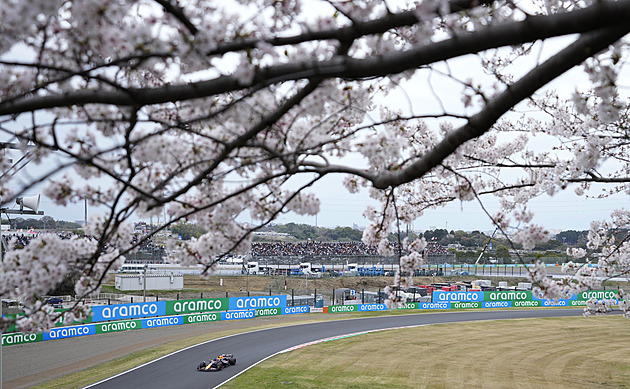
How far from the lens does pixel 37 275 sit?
3.65 meters

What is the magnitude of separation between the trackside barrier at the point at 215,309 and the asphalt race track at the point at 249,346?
292 centimetres

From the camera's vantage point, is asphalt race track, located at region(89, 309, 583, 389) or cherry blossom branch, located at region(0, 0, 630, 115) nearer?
cherry blossom branch, located at region(0, 0, 630, 115)

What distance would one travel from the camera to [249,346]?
2442 cm

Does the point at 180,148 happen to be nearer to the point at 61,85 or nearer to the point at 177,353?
the point at 61,85

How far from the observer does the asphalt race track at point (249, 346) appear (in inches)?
699

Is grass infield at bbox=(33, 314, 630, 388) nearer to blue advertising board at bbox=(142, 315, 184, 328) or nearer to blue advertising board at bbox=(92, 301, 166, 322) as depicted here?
blue advertising board at bbox=(142, 315, 184, 328)

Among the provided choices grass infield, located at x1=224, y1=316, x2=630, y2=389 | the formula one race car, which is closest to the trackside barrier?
grass infield, located at x1=224, y1=316, x2=630, y2=389

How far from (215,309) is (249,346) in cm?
1030

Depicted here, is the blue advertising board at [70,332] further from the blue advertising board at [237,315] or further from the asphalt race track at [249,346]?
the blue advertising board at [237,315]

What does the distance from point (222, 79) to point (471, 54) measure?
60.2 inches

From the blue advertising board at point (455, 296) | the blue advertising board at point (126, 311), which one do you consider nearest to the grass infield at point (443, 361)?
the blue advertising board at point (126, 311)

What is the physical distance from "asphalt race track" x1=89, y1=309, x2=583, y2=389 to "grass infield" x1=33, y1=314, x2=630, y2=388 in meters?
0.89

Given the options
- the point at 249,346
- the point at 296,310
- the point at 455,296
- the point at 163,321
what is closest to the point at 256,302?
the point at 296,310

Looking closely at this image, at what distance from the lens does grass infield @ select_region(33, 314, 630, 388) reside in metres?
17.7
